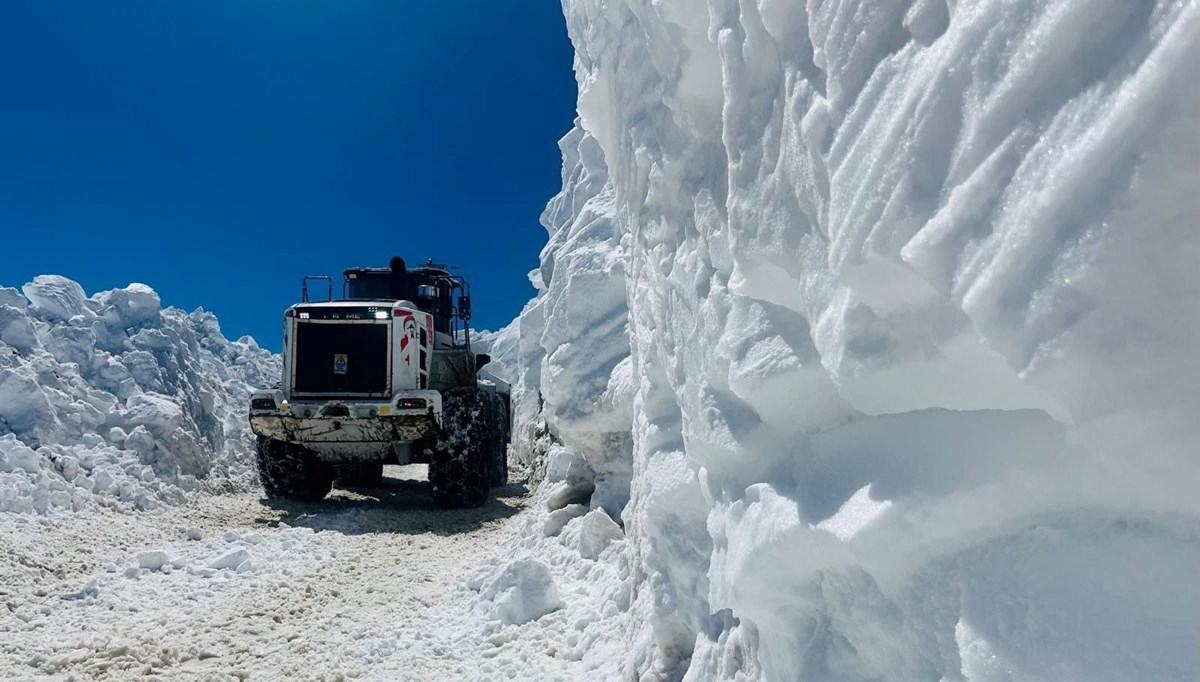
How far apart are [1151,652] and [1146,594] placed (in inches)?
3.4

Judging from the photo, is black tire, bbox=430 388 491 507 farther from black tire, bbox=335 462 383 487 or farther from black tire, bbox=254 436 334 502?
black tire, bbox=335 462 383 487

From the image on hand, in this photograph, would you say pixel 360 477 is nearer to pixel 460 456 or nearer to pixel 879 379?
pixel 460 456

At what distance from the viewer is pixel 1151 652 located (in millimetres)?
1131

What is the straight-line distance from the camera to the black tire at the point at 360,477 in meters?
11.5

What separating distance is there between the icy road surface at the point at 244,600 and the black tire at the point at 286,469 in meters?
1.48

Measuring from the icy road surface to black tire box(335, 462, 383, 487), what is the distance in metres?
3.41

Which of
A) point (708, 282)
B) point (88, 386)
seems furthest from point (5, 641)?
point (88, 386)

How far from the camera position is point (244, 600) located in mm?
5055

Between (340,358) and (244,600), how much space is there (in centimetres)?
446

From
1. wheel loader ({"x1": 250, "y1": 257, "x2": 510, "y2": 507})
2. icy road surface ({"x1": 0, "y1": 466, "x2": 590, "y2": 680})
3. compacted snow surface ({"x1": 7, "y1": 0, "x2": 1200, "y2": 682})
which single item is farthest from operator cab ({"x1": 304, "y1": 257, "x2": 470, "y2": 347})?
compacted snow surface ({"x1": 7, "y1": 0, "x2": 1200, "y2": 682})

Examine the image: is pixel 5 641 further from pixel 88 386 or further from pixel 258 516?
pixel 88 386

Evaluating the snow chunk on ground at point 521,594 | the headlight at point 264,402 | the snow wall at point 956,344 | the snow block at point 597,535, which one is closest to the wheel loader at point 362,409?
the headlight at point 264,402

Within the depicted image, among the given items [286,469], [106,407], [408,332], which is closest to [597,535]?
[408,332]

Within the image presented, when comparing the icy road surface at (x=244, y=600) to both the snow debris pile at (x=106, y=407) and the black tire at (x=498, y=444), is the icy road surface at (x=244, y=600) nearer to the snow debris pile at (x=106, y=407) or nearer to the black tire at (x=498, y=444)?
the snow debris pile at (x=106, y=407)
